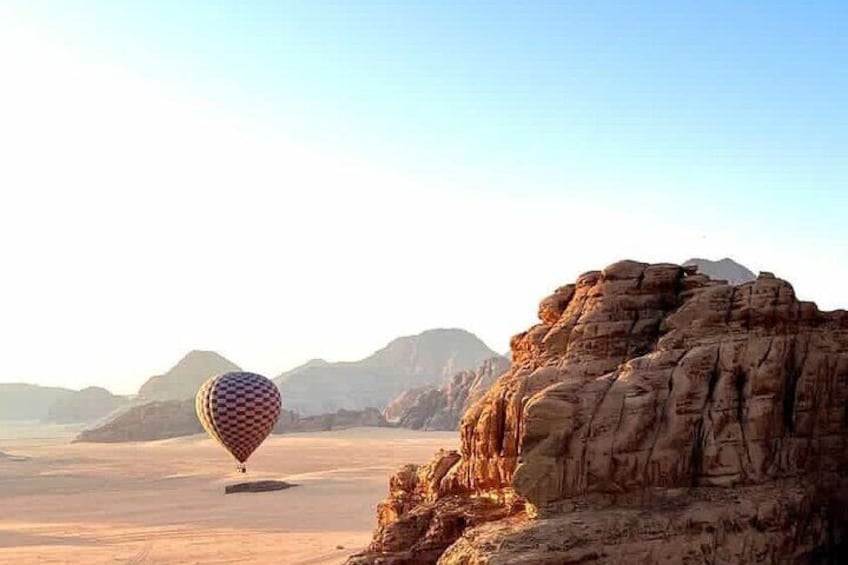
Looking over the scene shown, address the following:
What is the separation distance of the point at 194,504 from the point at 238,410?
11.1 meters

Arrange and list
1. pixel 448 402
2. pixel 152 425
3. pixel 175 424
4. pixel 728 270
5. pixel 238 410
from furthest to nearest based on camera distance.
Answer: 1. pixel 728 270
2. pixel 152 425
3. pixel 448 402
4. pixel 175 424
5. pixel 238 410

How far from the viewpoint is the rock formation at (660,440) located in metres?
16.2

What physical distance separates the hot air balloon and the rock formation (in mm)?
40497

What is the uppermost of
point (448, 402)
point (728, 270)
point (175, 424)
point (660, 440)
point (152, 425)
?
point (728, 270)

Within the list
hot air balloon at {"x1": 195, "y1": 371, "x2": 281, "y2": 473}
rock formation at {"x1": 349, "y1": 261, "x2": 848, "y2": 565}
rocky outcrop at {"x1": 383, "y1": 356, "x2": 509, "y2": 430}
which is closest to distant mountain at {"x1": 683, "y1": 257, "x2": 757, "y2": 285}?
rocky outcrop at {"x1": 383, "y1": 356, "x2": 509, "y2": 430}

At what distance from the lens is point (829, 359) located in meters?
18.2

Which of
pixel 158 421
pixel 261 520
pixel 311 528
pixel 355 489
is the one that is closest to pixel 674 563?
pixel 311 528

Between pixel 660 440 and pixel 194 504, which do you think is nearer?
pixel 660 440

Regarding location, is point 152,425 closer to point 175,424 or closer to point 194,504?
point 175,424

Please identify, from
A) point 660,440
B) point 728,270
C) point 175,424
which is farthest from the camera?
point 728,270

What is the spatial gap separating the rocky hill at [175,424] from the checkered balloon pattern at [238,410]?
81123 millimetres

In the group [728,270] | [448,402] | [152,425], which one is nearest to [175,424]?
[152,425]

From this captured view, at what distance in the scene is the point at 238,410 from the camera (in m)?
58.4

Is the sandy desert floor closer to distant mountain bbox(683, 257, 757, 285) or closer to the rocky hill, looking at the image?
the rocky hill
